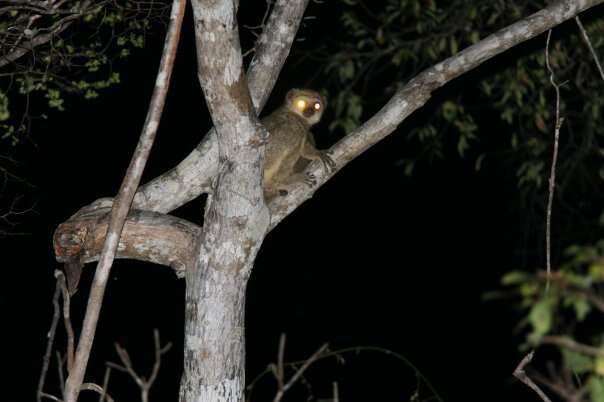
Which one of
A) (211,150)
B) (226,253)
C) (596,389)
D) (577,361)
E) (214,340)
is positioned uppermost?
(211,150)

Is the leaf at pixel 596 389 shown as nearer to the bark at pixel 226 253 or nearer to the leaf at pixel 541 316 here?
the leaf at pixel 541 316

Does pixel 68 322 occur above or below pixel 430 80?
below

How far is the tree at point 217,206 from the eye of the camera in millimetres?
3332

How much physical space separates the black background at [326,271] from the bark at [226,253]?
24.4 feet

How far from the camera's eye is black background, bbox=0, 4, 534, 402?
13164 mm

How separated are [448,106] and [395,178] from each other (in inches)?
503

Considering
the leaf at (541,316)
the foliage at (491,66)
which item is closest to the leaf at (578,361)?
the leaf at (541,316)

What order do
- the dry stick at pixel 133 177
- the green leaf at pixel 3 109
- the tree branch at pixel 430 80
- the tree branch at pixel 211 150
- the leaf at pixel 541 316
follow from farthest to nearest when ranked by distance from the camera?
1. the green leaf at pixel 3 109
2. the tree branch at pixel 211 150
3. the tree branch at pixel 430 80
4. the dry stick at pixel 133 177
5. the leaf at pixel 541 316

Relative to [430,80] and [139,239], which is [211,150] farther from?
[430,80]

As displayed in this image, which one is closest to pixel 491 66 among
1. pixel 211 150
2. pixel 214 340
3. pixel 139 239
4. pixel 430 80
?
pixel 430 80

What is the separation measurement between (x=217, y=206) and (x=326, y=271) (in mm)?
15220

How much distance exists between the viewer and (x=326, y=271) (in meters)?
18.7

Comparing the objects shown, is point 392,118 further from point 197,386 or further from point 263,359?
point 263,359

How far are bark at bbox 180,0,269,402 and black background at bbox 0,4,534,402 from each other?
7.44 metres
